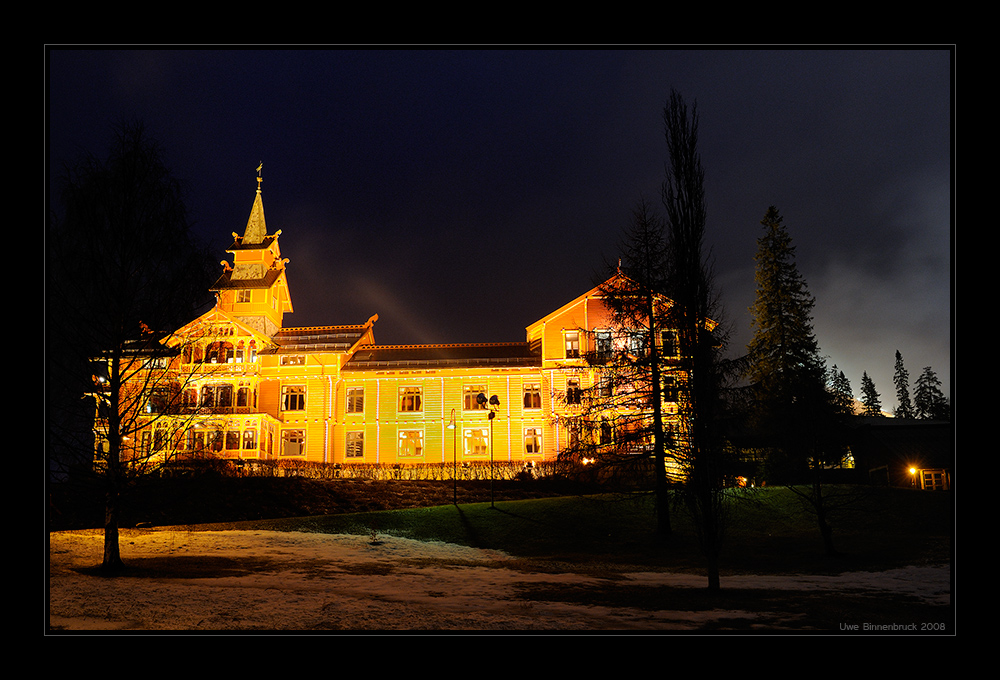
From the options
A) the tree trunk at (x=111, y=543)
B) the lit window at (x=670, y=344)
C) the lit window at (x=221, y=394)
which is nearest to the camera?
the tree trunk at (x=111, y=543)

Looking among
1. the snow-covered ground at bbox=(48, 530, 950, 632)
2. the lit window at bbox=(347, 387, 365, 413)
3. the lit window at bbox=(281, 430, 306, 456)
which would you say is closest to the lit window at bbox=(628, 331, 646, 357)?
the snow-covered ground at bbox=(48, 530, 950, 632)

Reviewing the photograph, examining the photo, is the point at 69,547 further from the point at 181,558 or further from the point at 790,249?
the point at 790,249

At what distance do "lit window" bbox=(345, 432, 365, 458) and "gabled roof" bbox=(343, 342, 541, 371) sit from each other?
4525mm

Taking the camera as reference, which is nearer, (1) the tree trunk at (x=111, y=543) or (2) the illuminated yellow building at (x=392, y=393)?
(1) the tree trunk at (x=111, y=543)

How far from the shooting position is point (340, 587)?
1681cm

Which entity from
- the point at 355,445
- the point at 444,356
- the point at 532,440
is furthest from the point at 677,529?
the point at 355,445

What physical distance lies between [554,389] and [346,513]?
1930 centimetres

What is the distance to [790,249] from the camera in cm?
5059

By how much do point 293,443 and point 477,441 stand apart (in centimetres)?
1259

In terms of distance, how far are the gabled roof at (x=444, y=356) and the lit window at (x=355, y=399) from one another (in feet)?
4.97

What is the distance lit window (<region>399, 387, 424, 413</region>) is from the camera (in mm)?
48406

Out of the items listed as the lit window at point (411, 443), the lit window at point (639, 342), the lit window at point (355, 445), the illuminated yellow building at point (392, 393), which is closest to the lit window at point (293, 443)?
the illuminated yellow building at point (392, 393)

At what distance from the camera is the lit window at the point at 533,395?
1881 inches

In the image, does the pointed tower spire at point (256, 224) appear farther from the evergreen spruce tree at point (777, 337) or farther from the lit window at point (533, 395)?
the evergreen spruce tree at point (777, 337)
